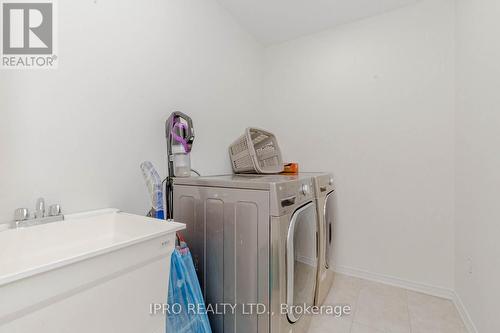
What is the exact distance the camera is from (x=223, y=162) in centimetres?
216

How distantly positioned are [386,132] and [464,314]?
1.47 m

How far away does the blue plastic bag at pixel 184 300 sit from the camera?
0.99 metres

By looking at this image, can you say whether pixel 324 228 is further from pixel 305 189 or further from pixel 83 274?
pixel 83 274

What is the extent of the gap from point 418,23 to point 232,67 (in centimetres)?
169

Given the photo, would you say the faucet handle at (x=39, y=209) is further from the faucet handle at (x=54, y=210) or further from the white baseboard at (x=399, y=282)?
the white baseboard at (x=399, y=282)

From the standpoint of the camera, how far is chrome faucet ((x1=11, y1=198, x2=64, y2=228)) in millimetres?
912

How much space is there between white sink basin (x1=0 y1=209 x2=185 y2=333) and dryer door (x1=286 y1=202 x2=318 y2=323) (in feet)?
2.02

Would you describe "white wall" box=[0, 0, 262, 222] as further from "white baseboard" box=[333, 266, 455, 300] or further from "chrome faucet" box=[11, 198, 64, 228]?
"white baseboard" box=[333, 266, 455, 300]

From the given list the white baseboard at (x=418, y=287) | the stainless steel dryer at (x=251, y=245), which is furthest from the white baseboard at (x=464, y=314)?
the stainless steel dryer at (x=251, y=245)

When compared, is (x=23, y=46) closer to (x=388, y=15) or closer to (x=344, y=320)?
(x=344, y=320)

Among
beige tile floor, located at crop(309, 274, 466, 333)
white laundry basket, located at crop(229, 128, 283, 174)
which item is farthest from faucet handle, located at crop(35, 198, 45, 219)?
beige tile floor, located at crop(309, 274, 466, 333)

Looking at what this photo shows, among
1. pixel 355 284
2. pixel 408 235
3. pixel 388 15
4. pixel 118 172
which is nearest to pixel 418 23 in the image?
pixel 388 15

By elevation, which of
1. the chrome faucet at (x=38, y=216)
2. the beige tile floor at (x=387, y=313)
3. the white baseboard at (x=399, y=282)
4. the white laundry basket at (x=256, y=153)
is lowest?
the beige tile floor at (x=387, y=313)

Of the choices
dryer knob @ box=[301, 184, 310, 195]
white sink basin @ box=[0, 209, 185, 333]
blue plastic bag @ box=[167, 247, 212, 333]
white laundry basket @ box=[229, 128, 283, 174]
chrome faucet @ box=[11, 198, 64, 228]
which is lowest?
blue plastic bag @ box=[167, 247, 212, 333]
